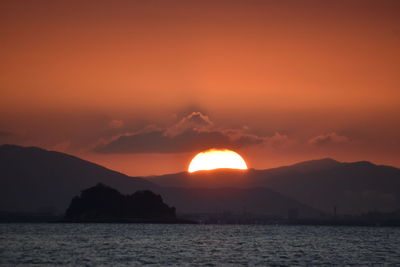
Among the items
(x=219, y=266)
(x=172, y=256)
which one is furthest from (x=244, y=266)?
(x=172, y=256)

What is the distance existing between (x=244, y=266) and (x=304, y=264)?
41.4 feet

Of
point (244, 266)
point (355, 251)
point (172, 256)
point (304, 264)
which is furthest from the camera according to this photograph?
point (355, 251)

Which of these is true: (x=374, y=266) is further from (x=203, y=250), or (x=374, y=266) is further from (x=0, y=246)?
(x=0, y=246)

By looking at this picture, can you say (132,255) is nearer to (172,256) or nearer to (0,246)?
(172,256)

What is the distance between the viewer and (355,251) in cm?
15588

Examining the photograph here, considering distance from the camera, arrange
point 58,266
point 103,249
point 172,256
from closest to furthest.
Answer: point 58,266
point 172,256
point 103,249

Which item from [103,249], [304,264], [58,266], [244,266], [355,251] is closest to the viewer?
[58,266]

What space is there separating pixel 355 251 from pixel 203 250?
35.0 m

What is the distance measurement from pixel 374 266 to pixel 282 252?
30.6 m

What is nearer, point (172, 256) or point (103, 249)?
point (172, 256)

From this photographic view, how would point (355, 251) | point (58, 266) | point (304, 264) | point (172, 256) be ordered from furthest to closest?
1. point (355, 251)
2. point (172, 256)
3. point (304, 264)
4. point (58, 266)

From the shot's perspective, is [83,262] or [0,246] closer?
[83,262]

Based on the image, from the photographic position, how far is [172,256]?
416ft

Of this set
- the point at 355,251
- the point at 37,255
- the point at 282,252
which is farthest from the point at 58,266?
the point at 355,251
